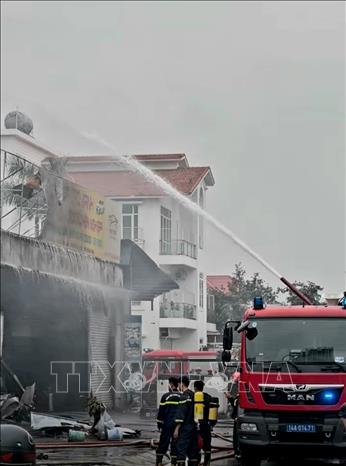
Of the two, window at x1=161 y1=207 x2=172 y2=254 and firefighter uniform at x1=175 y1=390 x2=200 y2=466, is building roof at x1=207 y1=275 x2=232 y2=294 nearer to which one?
window at x1=161 y1=207 x2=172 y2=254

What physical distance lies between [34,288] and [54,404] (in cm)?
→ 588

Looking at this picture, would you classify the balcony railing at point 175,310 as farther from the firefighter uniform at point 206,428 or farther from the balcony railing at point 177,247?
the firefighter uniform at point 206,428

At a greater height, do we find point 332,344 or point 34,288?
point 34,288

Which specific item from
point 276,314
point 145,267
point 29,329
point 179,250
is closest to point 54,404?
point 29,329

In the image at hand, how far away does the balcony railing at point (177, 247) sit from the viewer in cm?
3809

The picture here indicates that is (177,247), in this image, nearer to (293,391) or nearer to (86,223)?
(86,223)

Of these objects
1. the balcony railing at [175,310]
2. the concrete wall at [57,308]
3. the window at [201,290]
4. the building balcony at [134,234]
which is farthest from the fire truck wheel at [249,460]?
the window at [201,290]

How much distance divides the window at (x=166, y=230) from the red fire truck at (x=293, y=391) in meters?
21.2

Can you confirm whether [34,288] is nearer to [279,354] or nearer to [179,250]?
[279,354]

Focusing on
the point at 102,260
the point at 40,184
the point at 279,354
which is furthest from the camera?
the point at 102,260

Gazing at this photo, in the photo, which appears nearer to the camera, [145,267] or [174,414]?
[174,414]

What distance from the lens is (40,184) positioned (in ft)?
59.0

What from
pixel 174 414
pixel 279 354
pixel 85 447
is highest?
pixel 279 354

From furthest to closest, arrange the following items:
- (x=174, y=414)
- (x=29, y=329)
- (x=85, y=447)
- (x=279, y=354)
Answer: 1. (x=29, y=329)
2. (x=85, y=447)
3. (x=279, y=354)
4. (x=174, y=414)
